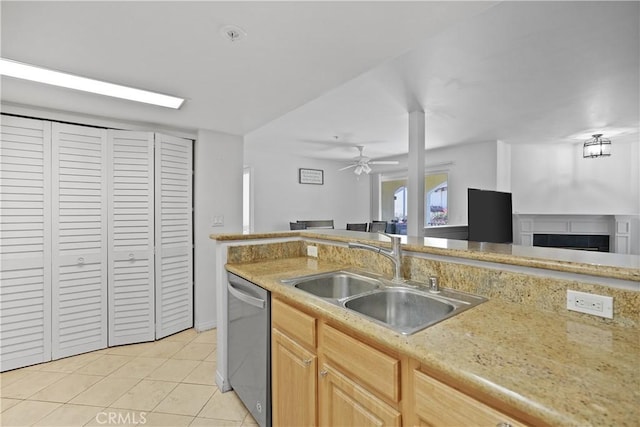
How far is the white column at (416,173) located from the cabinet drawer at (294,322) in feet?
7.67

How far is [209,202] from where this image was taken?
10.9ft

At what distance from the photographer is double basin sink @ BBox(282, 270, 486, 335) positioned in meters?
1.30

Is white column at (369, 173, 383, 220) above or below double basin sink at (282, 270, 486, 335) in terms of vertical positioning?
above

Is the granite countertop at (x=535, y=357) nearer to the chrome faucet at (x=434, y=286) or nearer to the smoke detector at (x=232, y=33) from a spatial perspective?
the chrome faucet at (x=434, y=286)

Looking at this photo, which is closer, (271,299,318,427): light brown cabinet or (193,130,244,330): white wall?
(271,299,318,427): light brown cabinet

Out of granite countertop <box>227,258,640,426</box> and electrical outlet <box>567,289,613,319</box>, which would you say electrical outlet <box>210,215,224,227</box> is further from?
electrical outlet <box>567,289,613,319</box>

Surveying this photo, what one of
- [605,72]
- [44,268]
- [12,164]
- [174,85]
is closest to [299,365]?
[174,85]

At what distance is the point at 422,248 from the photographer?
156 cm

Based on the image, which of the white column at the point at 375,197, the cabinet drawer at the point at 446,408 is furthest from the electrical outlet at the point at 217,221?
the white column at the point at 375,197

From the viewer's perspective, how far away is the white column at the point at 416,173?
11.4 feet

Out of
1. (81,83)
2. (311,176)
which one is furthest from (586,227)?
(81,83)

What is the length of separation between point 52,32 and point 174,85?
71cm

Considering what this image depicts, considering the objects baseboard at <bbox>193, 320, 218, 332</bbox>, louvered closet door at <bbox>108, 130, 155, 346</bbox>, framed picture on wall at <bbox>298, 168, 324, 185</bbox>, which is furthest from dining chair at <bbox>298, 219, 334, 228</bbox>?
louvered closet door at <bbox>108, 130, 155, 346</bbox>

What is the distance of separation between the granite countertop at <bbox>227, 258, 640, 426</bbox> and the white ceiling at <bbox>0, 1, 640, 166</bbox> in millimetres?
1297
